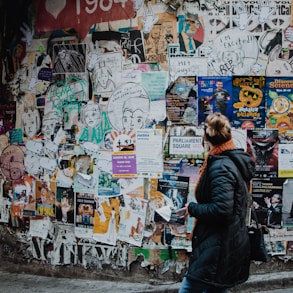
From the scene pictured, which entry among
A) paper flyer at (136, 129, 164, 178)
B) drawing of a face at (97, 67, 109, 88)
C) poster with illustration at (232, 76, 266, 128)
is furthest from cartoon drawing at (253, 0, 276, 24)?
drawing of a face at (97, 67, 109, 88)

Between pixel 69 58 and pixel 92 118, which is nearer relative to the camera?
pixel 92 118

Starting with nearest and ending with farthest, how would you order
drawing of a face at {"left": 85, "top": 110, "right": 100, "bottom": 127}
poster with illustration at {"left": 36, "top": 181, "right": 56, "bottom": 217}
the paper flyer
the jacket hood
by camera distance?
the jacket hood → the paper flyer → drawing of a face at {"left": 85, "top": 110, "right": 100, "bottom": 127} → poster with illustration at {"left": 36, "top": 181, "right": 56, "bottom": 217}

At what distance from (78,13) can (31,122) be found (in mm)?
1304

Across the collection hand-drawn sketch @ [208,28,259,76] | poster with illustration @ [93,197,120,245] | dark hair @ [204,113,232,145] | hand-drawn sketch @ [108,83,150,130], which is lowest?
poster with illustration @ [93,197,120,245]

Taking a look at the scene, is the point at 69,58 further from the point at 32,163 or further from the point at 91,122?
the point at 32,163

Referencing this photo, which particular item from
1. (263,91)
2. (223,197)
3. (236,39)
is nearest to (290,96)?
(263,91)

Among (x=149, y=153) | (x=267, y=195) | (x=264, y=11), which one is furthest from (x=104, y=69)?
(x=267, y=195)

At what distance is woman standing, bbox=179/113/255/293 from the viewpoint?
374cm

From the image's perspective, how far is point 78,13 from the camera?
585cm

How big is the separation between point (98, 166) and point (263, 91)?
73.0 inches

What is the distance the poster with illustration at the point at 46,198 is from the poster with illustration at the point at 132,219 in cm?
84

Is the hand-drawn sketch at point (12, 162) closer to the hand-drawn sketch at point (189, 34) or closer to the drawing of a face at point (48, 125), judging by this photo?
the drawing of a face at point (48, 125)

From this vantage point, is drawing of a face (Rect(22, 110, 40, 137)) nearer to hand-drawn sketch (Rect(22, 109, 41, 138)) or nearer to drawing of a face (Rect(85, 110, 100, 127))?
hand-drawn sketch (Rect(22, 109, 41, 138))

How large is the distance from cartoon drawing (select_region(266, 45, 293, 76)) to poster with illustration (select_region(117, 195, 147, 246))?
1834 millimetres
